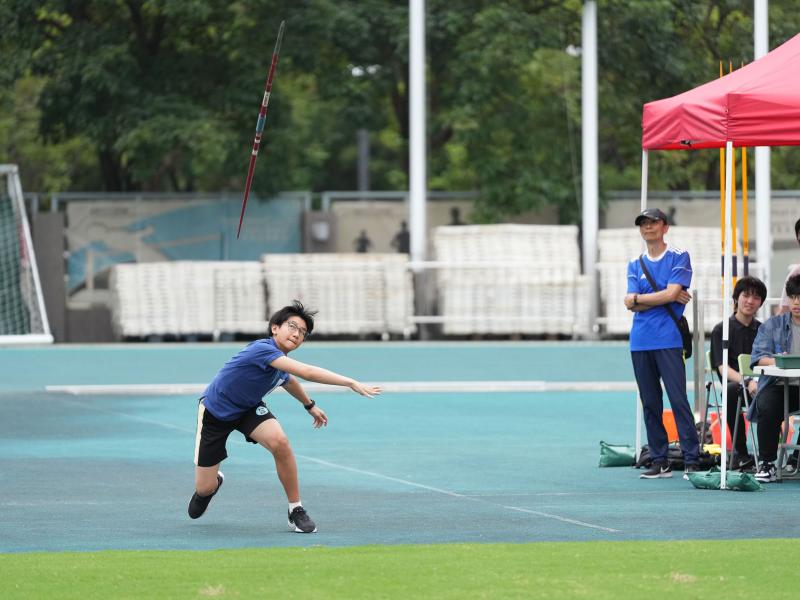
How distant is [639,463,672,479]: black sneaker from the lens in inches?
507

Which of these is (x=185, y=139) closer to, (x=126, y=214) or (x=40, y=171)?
(x=126, y=214)

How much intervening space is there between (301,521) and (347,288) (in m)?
21.1

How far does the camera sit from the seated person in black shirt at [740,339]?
13188 millimetres

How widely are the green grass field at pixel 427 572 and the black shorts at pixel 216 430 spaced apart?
124 cm

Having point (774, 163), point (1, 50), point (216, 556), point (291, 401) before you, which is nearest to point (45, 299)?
point (1, 50)

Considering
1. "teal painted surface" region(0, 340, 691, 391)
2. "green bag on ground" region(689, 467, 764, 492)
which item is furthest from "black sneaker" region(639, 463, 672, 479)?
"teal painted surface" region(0, 340, 691, 391)

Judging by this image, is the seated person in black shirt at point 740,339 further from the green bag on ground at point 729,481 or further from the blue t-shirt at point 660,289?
the green bag on ground at point 729,481

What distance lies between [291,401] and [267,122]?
49.8 feet

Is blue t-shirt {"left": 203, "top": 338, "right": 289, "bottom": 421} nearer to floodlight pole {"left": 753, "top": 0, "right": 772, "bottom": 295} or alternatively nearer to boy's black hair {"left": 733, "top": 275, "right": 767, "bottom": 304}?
boy's black hair {"left": 733, "top": 275, "right": 767, "bottom": 304}

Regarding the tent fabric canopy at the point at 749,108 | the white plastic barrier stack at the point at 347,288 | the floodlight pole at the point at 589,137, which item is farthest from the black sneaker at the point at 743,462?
the floodlight pole at the point at 589,137

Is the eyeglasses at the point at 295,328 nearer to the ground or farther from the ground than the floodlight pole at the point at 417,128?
nearer to the ground

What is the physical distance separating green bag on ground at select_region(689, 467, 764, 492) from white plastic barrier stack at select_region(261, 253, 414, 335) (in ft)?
62.3

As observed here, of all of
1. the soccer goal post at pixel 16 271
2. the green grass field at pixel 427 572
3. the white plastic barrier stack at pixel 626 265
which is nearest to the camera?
the green grass field at pixel 427 572

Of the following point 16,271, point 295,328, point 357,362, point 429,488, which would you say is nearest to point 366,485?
point 429,488
